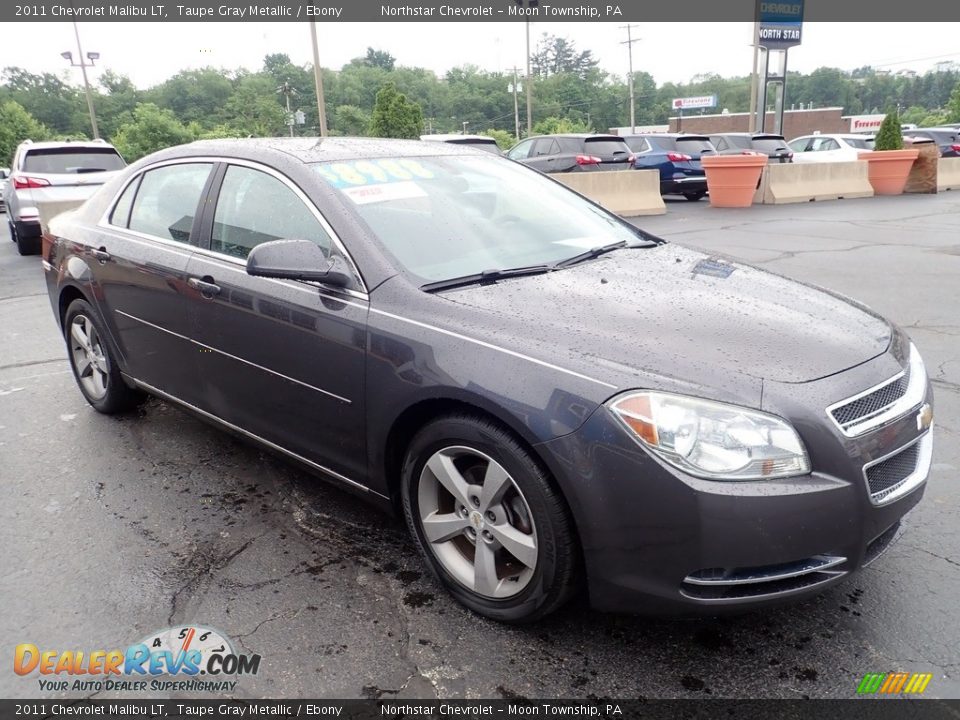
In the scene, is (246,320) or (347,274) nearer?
(347,274)

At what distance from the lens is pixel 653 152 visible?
18344 mm

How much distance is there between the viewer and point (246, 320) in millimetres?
3168

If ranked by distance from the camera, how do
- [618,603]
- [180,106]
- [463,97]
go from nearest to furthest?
[618,603]
[180,106]
[463,97]

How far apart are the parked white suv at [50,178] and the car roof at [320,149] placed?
906 centimetres

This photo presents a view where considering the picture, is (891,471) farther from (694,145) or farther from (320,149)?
(694,145)

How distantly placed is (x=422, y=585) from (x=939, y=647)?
5.61 feet

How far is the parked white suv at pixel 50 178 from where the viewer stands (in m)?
11.6

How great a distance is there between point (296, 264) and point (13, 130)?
5574cm

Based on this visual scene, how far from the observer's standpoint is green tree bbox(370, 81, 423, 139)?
3052 centimetres

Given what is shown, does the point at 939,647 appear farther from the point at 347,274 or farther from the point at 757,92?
the point at 757,92

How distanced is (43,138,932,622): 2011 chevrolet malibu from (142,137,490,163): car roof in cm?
2

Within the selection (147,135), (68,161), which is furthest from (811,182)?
(147,135)

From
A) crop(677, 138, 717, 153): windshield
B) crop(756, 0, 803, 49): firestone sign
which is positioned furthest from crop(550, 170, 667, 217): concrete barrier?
crop(756, 0, 803, 49): firestone sign

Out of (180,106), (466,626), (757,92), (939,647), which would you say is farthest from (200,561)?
(180,106)
